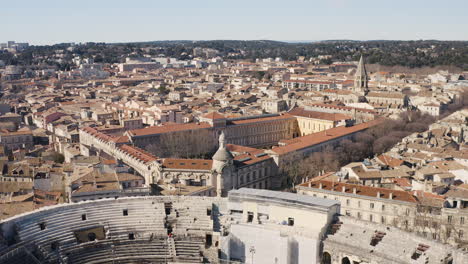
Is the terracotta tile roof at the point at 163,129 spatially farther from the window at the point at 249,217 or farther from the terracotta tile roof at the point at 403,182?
the window at the point at 249,217

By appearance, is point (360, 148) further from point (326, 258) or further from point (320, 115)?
point (326, 258)

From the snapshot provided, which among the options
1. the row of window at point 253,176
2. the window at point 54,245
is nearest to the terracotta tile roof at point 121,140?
the row of window at point 253,176

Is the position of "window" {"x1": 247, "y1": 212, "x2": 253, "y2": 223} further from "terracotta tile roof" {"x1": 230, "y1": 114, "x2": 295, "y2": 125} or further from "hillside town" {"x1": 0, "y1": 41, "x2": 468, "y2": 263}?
"terracotta tile roof" {"x1": 230, "y1": 114, "x2": 295, "y2": 125}

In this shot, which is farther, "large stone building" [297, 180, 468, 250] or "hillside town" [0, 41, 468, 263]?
"hillside town" [0, 41, 468, 263]

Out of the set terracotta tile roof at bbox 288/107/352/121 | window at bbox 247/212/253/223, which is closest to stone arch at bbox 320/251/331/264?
window at bbox 247/212/253/223

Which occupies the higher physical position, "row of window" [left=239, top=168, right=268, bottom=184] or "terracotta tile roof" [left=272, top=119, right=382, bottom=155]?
"terracotta tile roof" [left=272, top=119, right=382, bottom=155]

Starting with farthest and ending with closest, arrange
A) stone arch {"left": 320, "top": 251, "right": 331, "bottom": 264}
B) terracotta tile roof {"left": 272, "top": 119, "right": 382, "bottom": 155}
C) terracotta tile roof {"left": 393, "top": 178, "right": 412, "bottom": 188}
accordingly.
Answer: terracotta tile roof {"left": 272, "top": 119, "right": 382, "bottom": 155} < terracotta tile roof {"left": 393, "top": 178, "right": 412, "bottom": 188} < stone arch {"left": 320, "top": 251, "right": 331, "bottom": 264}
